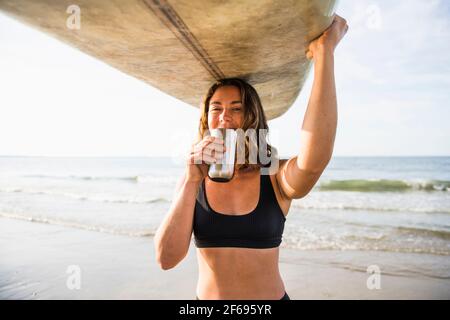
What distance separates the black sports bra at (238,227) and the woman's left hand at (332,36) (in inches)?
29.3

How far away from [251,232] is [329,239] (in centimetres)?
656

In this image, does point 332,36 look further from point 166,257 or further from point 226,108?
point 166,257

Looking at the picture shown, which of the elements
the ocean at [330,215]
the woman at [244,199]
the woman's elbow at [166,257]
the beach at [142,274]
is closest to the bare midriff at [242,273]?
the woman at [244,199]

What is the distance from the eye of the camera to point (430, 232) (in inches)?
324

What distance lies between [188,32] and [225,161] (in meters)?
0.55

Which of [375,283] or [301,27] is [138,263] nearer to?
[375,283]

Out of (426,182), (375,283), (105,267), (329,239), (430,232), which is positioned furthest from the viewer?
(426,182)

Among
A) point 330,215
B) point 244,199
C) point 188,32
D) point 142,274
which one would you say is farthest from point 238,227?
point 330,215

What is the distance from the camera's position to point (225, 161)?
1.45m

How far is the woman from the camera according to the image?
4.46 ft

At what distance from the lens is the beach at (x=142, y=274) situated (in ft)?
16.0

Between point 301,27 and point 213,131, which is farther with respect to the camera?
point 213,131
